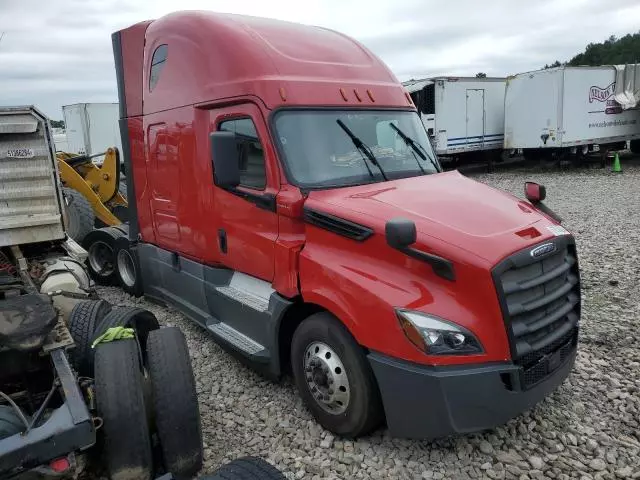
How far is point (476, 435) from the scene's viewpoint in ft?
12.1

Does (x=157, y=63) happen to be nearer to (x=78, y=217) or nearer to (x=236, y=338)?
(x=236, y=338)

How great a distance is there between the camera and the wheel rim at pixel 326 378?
356 centimetres

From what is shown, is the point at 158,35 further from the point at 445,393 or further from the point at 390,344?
the point at 445,393

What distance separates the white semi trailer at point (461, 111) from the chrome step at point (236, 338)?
14343mm

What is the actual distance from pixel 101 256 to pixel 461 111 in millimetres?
14451

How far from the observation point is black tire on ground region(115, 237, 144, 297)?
682cm

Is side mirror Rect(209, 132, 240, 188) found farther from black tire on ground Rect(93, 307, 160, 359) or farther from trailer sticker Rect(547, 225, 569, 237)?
trailer sticker Rect(547, 225, 569, 237)

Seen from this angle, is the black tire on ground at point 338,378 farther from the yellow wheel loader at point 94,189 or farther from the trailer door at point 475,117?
the trailer door at point 475,117

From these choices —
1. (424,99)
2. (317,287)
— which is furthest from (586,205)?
(317,287)

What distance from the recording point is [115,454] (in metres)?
3.02

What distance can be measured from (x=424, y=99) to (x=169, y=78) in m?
14.5

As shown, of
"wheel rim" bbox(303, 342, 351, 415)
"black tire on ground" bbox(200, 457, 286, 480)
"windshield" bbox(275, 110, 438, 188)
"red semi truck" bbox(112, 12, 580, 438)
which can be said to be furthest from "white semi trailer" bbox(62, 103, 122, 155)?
"black tire on ground" bbox(200, 457, 286, 480)

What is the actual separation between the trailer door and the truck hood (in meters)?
15.7

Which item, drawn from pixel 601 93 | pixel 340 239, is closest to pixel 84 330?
pixel 340 239
